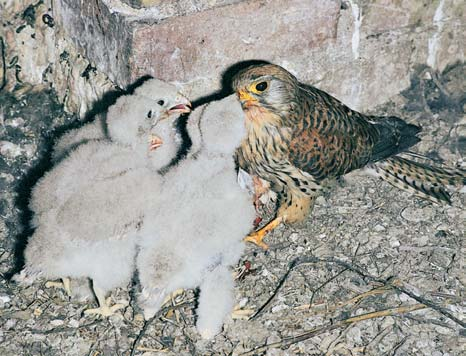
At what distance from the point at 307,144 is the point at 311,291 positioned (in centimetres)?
90

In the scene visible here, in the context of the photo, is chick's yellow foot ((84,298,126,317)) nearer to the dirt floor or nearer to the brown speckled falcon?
the dirt floor

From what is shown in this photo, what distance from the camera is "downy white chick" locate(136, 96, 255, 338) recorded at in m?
3.82

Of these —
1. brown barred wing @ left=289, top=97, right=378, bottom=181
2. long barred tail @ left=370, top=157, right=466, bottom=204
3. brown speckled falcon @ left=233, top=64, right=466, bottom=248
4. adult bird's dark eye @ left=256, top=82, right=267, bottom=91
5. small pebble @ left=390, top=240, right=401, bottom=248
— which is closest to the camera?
adult bird's dark eye @ left=256, top=82, right=267, bottom=91

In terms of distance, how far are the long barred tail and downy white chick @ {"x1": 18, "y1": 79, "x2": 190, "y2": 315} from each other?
182 cm

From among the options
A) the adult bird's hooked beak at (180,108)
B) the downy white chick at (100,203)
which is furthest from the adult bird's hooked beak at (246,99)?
the downy white chick at (100,203)

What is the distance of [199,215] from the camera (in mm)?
3873

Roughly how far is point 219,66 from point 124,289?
61.5 inches

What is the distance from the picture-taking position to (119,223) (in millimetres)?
3783

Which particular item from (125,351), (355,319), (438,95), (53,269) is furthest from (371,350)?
(438,95)

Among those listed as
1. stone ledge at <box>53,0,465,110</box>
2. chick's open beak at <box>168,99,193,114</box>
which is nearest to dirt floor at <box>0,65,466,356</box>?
stone ledge at <box>53,0,465,110</box>

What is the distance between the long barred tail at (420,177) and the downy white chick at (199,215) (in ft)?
4.94

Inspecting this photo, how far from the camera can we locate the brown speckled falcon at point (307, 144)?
4.46m

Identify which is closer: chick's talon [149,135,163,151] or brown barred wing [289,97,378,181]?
chick's talon [149,135,163,151]

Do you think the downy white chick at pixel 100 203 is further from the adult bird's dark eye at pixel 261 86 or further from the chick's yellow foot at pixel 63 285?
the adult bird's dark eye at pixel 261 86
